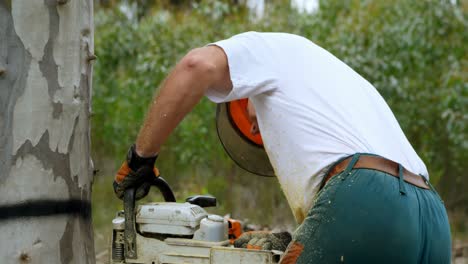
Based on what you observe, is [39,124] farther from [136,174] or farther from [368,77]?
[368,77]

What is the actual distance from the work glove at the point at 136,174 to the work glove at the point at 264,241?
0.46 metres

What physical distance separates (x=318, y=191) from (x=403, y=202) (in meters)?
0.34

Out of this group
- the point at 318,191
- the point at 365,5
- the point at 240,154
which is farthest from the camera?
the point at 365,5

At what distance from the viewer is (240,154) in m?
3.80

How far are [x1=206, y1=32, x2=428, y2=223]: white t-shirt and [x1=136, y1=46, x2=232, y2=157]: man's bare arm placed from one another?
0.05 metres

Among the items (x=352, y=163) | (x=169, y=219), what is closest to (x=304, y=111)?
(x=352, y=163)

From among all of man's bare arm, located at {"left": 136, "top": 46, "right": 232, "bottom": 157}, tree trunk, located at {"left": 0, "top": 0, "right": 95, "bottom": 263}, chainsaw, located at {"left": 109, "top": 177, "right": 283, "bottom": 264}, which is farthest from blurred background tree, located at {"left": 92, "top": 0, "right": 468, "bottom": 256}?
tree trunk, located at {"left": 0, "top": 0, "right": 95, "bottom": 263}

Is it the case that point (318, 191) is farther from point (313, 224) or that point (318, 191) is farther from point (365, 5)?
point (365, 5)

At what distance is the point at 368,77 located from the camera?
792 centimetres

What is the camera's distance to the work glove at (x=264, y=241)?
3117 mm

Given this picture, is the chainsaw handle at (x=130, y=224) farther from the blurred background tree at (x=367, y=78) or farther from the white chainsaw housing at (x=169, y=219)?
the blurred background tree at (x=367, y=78)

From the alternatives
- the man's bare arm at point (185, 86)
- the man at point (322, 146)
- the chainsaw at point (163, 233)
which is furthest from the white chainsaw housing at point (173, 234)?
the man's bare arm at point (185, 86)

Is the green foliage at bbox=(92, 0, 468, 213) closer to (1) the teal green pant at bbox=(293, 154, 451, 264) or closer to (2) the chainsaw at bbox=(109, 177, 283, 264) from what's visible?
(2) the chainsaw at bbox=(109, 177, 283, 264)

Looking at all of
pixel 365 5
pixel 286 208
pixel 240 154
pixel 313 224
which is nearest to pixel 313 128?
pixel 313 224
